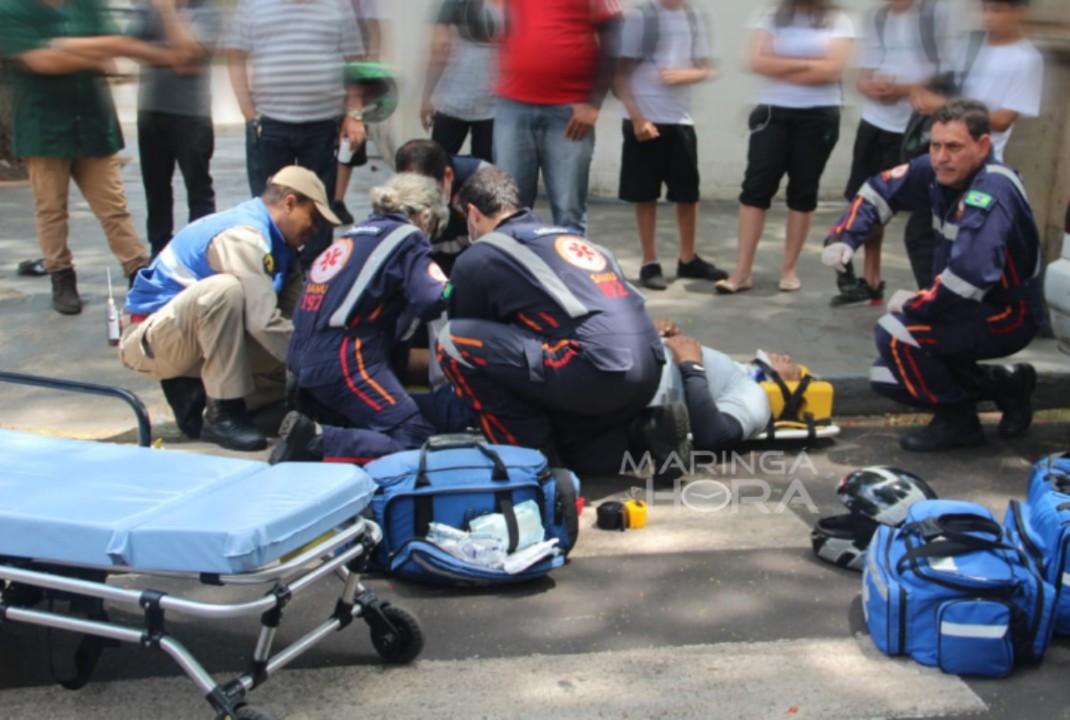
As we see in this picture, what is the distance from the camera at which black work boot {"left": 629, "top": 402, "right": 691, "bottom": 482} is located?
4.94 meters

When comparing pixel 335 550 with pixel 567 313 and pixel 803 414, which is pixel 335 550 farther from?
pixel 803 414

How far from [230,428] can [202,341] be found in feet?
1.29

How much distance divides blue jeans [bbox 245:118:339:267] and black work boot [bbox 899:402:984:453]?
3178 mm

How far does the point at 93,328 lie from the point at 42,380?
268 cm

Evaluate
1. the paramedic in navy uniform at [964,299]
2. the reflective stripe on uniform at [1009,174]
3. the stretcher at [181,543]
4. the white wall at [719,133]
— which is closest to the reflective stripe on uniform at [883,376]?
the paramedic in navy uniform at [964,299]

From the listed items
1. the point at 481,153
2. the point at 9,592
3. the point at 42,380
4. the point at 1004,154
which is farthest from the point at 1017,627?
the point at 481,153

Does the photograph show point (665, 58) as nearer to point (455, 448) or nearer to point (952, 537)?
point (455, 448)

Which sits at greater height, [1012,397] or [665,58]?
[665,58]

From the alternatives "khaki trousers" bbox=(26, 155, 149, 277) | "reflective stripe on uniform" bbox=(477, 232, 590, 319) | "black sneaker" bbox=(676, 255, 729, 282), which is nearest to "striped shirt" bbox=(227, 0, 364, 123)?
"khaki trousers" bbox=(26, 155, 149, 277)

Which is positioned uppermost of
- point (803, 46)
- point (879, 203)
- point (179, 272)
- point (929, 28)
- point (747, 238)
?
point (929, 28)

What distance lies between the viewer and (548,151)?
21.1 ft

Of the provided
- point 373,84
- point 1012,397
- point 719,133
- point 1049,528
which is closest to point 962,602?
point 1049,528

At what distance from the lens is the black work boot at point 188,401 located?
5454 millimetres

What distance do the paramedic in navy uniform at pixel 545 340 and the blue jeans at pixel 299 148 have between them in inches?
76.7
